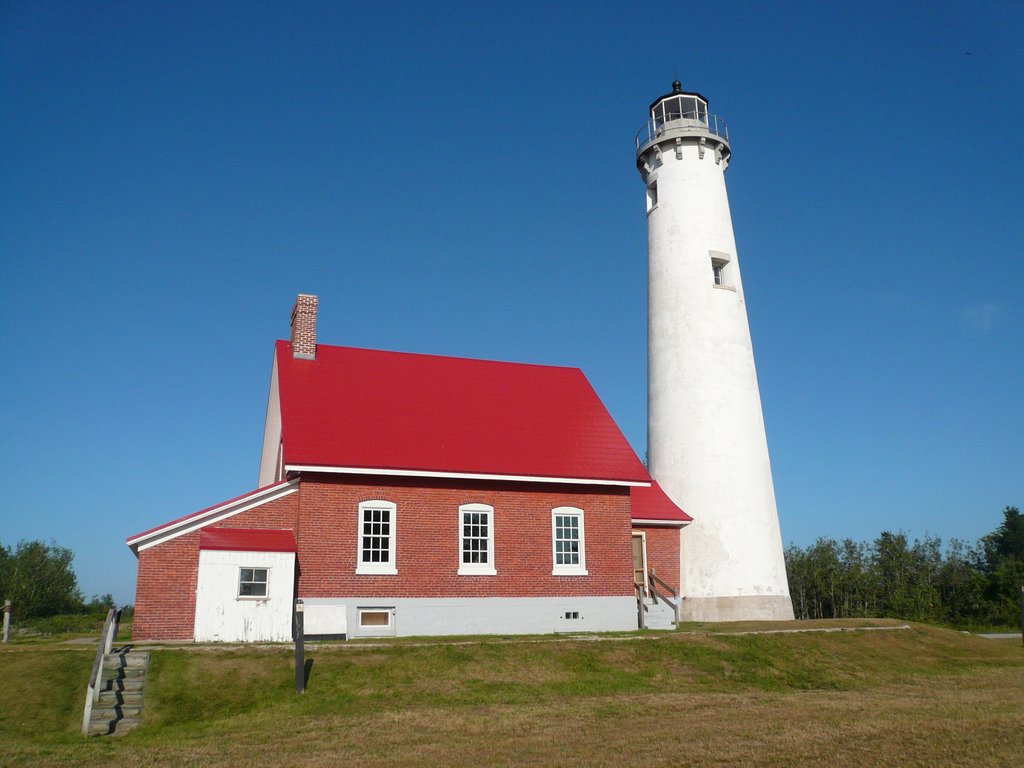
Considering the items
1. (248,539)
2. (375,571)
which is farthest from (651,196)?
(248,539)

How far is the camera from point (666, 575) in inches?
1048

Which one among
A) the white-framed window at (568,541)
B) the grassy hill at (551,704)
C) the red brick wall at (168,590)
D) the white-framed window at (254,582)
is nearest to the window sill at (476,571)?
the white-framed window at (568,541)

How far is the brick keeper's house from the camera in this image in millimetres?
A: 19688

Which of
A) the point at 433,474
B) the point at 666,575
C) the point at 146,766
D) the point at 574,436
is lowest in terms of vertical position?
the point at 146,766

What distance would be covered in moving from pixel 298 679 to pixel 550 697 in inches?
179

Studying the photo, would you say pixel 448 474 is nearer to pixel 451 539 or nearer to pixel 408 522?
pixel 408 522

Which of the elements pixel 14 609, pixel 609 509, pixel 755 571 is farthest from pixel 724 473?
pixel 14 609

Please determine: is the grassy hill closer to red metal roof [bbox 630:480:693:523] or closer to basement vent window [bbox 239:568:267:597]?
basement vent window [bbox 239:568:267:597]

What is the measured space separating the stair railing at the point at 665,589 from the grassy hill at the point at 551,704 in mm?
3679

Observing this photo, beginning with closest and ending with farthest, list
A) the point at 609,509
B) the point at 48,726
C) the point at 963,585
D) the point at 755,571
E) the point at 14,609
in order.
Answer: the point at 48,726 → the point at 609,509 → the point at 755,571 → the point at 963,585 → the point at 14,609

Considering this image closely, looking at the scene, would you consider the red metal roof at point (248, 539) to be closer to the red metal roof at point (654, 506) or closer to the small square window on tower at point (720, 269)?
the red metal roof at point (654, 506)

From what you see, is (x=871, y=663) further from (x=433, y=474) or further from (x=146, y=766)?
(x=146, y=766)

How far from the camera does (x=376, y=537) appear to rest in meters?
21.6

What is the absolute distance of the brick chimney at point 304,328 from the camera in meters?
25.5
